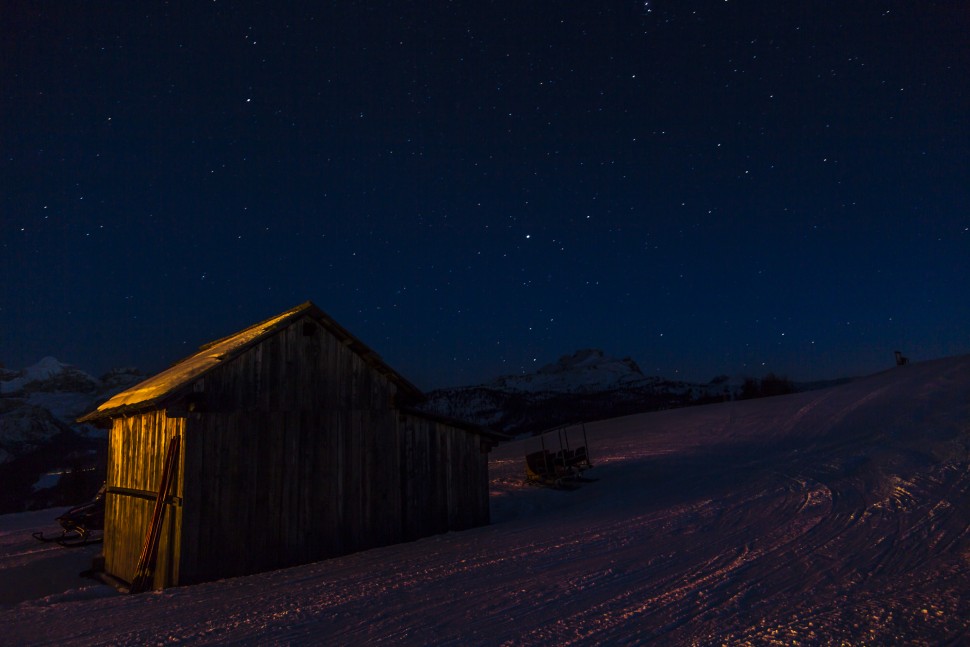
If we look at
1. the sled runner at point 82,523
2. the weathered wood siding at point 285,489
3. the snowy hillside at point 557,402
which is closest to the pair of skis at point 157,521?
the weathered wood siding at point 285,489

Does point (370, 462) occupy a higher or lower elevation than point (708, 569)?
higher

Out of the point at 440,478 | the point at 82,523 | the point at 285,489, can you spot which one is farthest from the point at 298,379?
the point at 82,523

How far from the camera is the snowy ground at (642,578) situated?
6641mm

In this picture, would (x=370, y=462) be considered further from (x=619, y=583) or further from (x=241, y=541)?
(x=619, y=583)

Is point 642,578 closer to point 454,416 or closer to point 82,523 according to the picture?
point 82,523

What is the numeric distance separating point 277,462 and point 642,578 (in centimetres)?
799

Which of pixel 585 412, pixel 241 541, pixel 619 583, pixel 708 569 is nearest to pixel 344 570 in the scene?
pixel 241 541

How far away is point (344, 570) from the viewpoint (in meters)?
10.9

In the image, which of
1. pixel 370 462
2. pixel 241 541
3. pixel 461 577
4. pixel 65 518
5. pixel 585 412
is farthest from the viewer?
pixel 585 412

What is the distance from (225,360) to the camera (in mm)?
12141

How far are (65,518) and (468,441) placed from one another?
41.3 feet

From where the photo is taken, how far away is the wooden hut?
1158 centimetres

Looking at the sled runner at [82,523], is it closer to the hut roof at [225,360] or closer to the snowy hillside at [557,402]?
the hut roof at [225,360]

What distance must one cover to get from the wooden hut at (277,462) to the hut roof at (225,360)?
0.12ft
